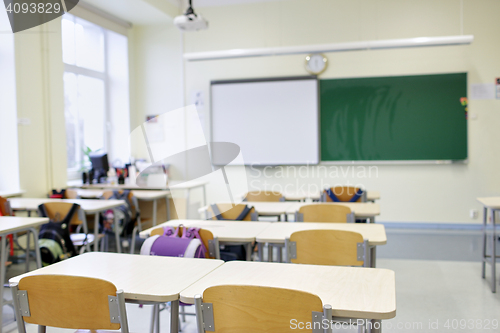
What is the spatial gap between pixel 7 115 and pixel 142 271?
145 inches

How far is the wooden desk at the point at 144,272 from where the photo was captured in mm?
1485

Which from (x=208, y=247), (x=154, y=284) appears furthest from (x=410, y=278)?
(x=154, y=284)

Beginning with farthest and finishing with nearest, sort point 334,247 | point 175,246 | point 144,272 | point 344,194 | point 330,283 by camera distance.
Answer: point 344,194 < point 175,246 < point 334,247 < point 144,272 < point 330,283

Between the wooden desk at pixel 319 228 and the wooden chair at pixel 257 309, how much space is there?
109cm

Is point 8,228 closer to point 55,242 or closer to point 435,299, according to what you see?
point 55,242

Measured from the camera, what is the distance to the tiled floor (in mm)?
2680

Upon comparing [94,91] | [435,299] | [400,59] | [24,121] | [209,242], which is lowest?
[435,299]

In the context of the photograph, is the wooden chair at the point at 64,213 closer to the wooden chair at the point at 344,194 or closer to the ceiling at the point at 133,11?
the wooden chair at the point at 344,194

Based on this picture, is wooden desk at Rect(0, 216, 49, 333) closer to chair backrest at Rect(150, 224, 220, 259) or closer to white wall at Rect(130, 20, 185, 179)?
chair backrest at Rect(150, 224, 220, 259)

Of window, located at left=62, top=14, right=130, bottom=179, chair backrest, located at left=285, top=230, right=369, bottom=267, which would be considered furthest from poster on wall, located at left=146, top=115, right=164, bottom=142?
chair backrest, located at left=285, top=230, right=369, bottom=267

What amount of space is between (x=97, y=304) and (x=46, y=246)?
91.7 inches

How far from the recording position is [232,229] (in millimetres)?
2709

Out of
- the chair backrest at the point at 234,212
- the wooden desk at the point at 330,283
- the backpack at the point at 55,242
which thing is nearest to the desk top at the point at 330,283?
the wooden desk at the point at 330,283

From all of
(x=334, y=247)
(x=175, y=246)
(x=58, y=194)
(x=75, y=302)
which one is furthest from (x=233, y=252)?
(x=58, y=194)
